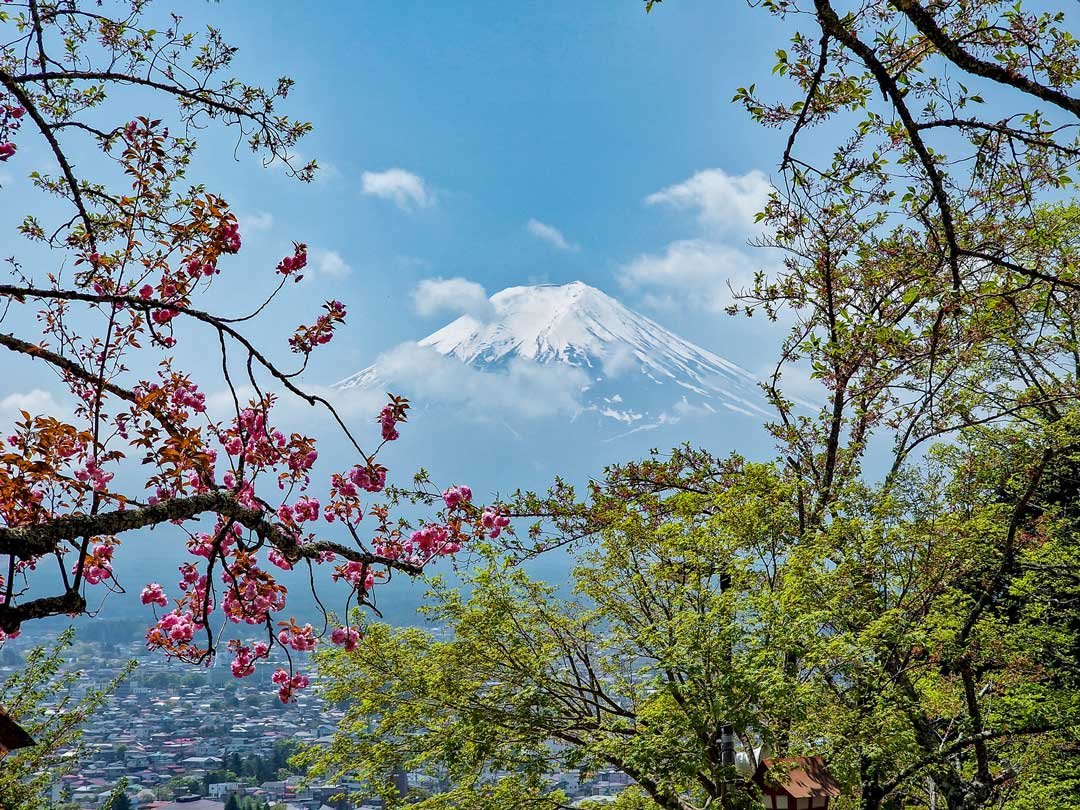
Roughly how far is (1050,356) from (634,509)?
241 inches

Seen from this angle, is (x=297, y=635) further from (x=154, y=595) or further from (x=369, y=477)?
(x=154, y=595)

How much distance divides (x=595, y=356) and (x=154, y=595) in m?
87.0

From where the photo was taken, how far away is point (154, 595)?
3.93 m

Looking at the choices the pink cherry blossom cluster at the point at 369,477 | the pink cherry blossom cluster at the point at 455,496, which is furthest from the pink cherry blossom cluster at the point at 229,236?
the pink cherry blossom cluster at the point at 455,496

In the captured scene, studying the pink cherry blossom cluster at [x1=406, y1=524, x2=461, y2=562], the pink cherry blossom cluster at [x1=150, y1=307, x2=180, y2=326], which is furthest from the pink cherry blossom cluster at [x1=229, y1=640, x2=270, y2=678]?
the pink cherry blossom cluster at [x1=150, y1=307, x2=180, y2=326]

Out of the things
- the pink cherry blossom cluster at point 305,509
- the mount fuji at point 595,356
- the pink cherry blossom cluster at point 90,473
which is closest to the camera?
the pink cherry blossom cluster at point 90,473

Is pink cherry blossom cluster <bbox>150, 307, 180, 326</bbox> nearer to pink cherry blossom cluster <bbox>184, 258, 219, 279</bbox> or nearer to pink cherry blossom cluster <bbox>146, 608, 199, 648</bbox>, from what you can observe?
pink cherry blossom cluster <bbox>184, 258, 219, 279</bbox>

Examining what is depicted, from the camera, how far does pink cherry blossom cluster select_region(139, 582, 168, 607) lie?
3852 millimetres

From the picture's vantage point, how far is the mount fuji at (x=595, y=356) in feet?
209

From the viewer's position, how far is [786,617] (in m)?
5.39

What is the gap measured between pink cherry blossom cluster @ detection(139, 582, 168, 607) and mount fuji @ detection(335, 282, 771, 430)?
4534 centimetres

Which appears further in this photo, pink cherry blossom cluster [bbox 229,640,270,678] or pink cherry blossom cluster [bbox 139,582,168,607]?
pink cherry blossom cluster [bbox 139,582,168,607]

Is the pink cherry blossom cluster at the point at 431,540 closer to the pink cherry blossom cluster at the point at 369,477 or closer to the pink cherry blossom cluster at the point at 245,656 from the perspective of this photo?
the pink cherry blossom cluster at the point at 369,477

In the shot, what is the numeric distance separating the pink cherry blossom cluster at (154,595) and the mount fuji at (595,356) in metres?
45.3
